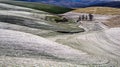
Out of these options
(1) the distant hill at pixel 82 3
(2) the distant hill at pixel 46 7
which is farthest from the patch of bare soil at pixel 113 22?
(1) the distant hill at pixel 82 3

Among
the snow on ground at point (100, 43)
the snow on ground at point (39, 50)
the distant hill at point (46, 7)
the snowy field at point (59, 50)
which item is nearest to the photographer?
the snowy field at point (59, 50)

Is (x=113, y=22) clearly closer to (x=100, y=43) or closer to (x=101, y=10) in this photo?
(x=101, y=10)

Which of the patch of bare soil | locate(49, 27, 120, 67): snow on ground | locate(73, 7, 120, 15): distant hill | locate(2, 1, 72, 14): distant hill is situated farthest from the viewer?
locate(2, 1, 72, 14): distant hill

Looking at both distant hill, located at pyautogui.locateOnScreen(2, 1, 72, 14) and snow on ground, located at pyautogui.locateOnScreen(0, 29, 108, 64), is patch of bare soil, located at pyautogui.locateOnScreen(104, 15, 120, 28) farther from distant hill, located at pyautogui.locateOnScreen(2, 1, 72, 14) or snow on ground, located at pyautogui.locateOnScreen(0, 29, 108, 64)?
snow on ground, located at pyautogui.locateOnScreen(0, 29, 108, 64)

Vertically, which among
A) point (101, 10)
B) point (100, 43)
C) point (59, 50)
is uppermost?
point (59, 50)

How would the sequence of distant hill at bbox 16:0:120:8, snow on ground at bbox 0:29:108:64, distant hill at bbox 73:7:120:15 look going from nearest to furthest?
snow on ground at bbox 0:29:108:64
distant hill at bbox 73:7:120:15
distant hill at bbox 16:0:120:8

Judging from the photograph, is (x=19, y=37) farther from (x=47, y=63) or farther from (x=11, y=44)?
(x=47, y=63)

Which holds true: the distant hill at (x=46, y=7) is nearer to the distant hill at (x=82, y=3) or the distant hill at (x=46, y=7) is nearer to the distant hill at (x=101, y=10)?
the distant hill at (x=101, y=10)

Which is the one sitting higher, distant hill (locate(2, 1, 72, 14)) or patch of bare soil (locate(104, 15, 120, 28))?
distant hill (locate(2, 1, 72, 14))

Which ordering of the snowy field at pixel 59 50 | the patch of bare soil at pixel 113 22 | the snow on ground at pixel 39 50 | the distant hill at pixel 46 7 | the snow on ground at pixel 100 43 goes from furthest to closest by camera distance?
the distant hill at pixel 46 7
the patch of bare soil at pixel 113 22
the snow on ground at pixel 100 43
the snow on ground at pixel 39 50
the snowy field at pixel 59 50

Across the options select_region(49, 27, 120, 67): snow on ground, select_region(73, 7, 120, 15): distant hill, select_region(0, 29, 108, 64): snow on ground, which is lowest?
select_region(73, 7, 120, 15): distant hill

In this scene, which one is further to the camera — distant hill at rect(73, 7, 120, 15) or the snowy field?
distant hill at rect(73, 7, 120, 15)

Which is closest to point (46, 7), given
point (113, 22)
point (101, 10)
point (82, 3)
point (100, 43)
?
point (82, 3)

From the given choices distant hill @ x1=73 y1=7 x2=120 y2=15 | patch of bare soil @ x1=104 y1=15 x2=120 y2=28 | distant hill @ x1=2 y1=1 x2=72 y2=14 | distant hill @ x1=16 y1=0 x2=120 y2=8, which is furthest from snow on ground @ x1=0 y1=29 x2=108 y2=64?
distant hill @ x1=16 y1=0 x2=120 y2=8
